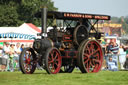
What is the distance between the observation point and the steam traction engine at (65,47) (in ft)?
49.3

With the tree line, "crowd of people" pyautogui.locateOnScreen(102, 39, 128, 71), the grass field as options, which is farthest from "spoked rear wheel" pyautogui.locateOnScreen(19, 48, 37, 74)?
the tree line

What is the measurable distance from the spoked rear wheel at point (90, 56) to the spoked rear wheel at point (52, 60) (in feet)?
2.74

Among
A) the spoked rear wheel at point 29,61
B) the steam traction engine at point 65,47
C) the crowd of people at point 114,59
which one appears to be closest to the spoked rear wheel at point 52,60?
the steam traction engine at point 65,47

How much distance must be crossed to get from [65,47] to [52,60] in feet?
3.86

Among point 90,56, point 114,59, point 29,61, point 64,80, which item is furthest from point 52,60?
point 114,59

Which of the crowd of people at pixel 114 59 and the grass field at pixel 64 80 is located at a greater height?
the grass field at pixel 64 80

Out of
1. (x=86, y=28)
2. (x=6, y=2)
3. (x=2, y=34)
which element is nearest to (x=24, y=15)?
(x=6, y=2)

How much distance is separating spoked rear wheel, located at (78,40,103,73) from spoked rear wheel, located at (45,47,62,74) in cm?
84

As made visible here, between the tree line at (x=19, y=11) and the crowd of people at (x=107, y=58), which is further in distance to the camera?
the tree line at (x=19, y=11)

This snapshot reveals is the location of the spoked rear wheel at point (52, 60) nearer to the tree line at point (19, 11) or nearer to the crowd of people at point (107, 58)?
the crowd of people at point (107, 58)

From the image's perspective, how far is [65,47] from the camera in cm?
1580

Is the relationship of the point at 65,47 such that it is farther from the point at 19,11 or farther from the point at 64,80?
the point at 19,11

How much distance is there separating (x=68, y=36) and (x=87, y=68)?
1425 mm

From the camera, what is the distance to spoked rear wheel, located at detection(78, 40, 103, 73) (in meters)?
15.4
